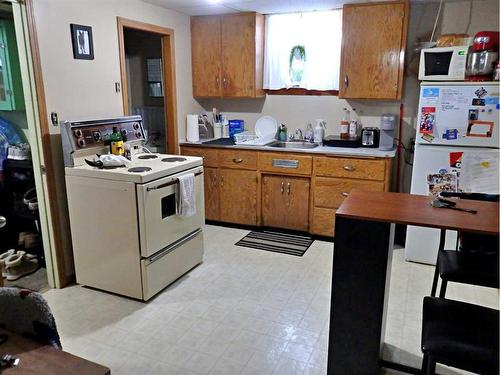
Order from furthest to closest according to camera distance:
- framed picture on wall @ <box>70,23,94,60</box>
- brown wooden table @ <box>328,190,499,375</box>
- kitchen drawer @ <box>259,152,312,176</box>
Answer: kitchen drawer @ <box>259,152,312,176</box> → framed picture on wall @ <box>70,23,94,60</box> → brown wooden table @ <box>328,190,499,375</box>

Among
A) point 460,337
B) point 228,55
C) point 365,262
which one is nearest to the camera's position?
point 460,337

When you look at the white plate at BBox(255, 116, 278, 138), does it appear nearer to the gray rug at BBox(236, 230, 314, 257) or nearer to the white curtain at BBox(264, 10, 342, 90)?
the white curtain at BBox(264, 10, 342, 90)

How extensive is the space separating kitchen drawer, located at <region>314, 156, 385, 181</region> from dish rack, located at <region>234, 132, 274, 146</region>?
28.2 inches

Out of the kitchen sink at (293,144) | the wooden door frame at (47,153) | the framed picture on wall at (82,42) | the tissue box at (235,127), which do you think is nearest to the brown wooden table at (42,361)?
the wooden door frame at (47,153)

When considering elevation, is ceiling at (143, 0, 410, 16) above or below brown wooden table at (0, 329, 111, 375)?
above

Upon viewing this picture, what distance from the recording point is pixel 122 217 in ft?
8.54

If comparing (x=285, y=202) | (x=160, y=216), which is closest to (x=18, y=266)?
(x=160, y=216)

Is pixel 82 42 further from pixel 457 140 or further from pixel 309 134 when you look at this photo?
pixel 457 140

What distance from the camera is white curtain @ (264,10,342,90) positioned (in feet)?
12.8

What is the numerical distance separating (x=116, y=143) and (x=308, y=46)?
2.21 meters

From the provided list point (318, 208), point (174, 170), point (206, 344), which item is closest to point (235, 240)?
point (318, 208)

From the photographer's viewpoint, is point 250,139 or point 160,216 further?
point 250,139

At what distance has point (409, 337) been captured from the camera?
7.68 feet

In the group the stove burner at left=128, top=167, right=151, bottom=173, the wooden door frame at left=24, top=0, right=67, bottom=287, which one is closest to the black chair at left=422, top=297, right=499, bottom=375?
the stove burner at left=128, top=167, right=151, bottom=173
